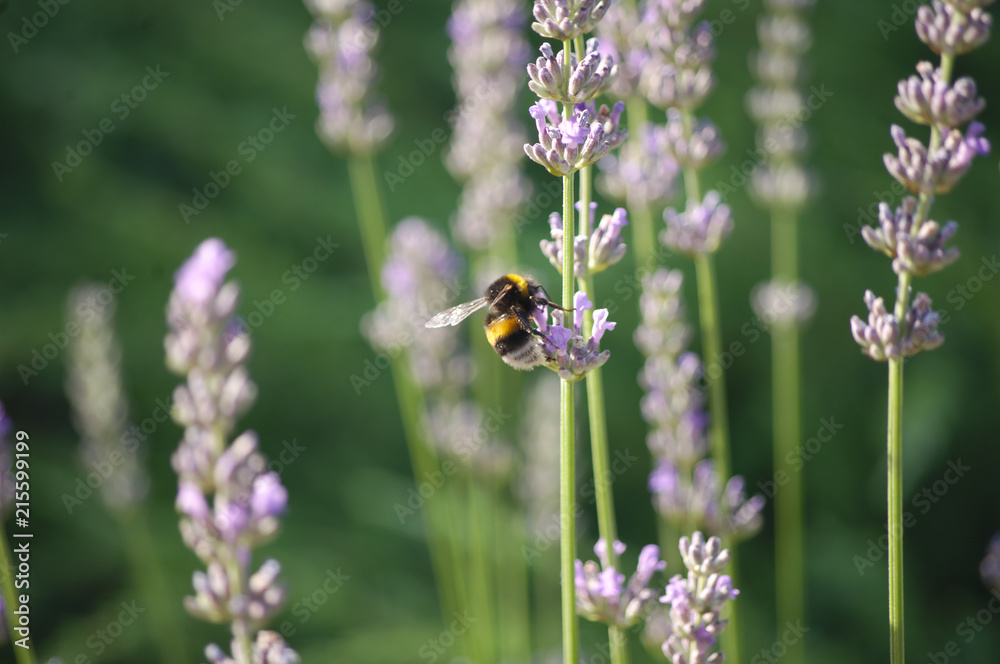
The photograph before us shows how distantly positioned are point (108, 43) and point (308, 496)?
7.91 ft

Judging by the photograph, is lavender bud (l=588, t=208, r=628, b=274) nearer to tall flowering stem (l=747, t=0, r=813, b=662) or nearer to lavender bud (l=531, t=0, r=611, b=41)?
lavender bud (l=531, t=0, r=611, b=41)

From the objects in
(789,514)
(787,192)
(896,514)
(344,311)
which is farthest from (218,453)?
(344,311)

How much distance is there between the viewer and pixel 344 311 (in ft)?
12.1

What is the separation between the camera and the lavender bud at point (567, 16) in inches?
44.7

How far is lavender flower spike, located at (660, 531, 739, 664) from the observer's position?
45.8 inches

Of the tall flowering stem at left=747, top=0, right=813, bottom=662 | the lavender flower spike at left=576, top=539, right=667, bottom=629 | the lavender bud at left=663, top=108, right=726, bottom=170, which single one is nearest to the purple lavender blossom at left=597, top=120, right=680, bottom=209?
the lavender bud at left=663, top=108, right=726, bottom=170

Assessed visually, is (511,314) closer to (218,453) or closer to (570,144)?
(570,144)

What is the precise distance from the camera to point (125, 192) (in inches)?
154

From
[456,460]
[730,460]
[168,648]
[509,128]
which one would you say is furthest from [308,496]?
[509,128]

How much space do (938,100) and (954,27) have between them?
0.35 feet

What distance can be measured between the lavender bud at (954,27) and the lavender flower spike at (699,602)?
0.80 m

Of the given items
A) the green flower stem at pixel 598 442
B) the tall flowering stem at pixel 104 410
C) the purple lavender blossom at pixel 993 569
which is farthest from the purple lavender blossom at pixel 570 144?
the tall flowering stem at pixel 104 410

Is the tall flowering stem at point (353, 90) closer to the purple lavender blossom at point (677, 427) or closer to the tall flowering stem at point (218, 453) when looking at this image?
the purple lavender blossom at point (677, 427)

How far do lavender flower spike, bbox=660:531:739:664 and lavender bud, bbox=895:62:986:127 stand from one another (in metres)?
0.71
